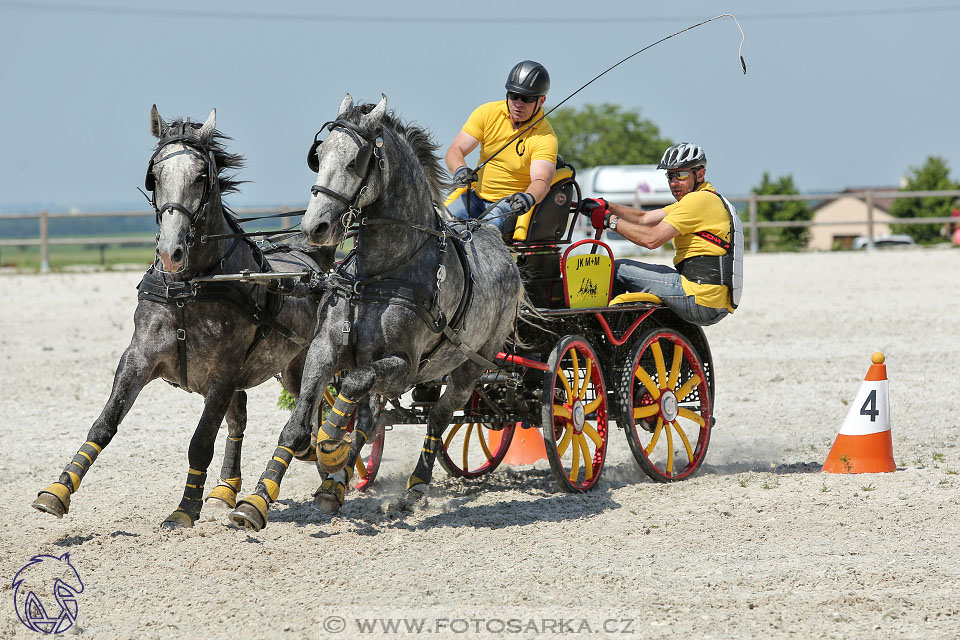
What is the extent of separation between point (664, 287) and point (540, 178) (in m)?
1.24

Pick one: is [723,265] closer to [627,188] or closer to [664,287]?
[664,287]

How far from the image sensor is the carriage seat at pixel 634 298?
709 centimetres

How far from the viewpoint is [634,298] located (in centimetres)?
712

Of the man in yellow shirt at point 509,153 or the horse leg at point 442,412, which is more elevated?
the man in yellow shirt at point 509,153

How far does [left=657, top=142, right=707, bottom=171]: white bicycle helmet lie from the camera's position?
7.13 m

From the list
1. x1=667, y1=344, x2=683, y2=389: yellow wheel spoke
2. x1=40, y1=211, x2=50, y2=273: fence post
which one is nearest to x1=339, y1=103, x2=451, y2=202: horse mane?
x1=667, y1=344, x2=683, y2=389: yellow wheel spoke

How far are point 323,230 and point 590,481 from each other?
2701 mm

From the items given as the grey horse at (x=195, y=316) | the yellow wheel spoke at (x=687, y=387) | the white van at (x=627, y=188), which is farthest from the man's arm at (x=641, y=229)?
the white van at (x=627, y=188)

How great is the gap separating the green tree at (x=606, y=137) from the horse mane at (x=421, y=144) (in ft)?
165

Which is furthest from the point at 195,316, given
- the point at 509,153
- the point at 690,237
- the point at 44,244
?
the point at 44,244

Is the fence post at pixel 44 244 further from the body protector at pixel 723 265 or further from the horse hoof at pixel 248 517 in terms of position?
the horse hoof at pixel 248 517

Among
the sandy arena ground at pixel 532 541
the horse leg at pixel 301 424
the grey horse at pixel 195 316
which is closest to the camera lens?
the sandy arena ground at pixel 532 541

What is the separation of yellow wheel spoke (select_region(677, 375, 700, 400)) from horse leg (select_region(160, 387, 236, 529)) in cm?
314

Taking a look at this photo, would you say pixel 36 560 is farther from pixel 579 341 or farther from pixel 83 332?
pixel 83 332
